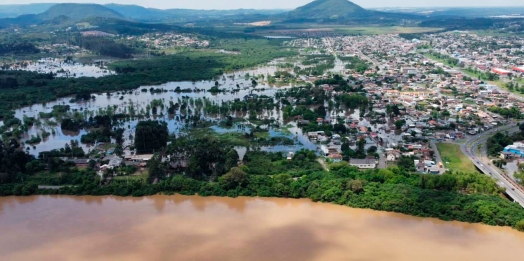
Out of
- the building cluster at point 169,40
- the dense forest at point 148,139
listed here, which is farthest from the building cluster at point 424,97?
the building cluster at point 169,40

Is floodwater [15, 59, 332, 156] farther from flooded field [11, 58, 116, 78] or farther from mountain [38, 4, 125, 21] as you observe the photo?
mountain [38, 4, 125, 21]

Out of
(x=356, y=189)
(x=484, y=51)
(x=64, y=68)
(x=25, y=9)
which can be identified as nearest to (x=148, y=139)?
(x=356, y=189)

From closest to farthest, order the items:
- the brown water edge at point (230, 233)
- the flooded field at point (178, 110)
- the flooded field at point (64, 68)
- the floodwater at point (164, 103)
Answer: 1. the brown water edge at point (230, 233)
2. the floodwater at point (164, 103)
3. the flooded field at point (178, 110)
4. the flooded field at point (64, 68)

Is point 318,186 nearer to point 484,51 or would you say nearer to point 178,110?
point 178,110

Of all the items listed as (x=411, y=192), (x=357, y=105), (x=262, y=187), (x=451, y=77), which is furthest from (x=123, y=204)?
(x=451, y=77)

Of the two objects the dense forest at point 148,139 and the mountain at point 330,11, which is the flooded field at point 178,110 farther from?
the mountain at point 330,11

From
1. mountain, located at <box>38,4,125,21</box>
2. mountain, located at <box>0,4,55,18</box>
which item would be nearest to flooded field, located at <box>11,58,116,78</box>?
mountain, located at <box>38,4,125,21</box>

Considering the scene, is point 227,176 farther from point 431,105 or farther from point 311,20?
point 311,20
